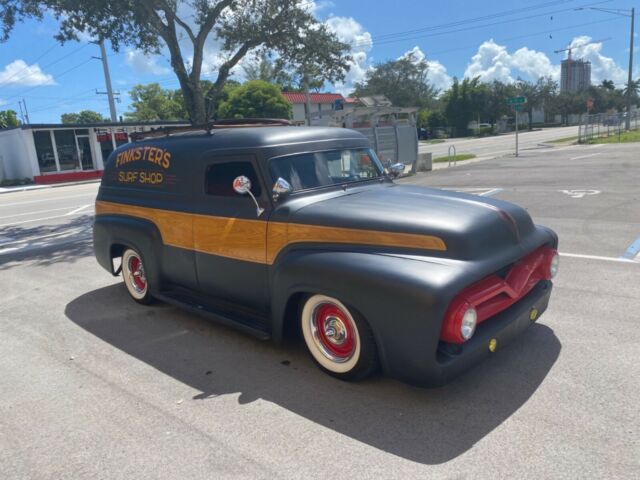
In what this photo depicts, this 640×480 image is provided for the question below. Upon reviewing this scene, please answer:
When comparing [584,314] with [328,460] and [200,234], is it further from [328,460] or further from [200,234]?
[200,234]

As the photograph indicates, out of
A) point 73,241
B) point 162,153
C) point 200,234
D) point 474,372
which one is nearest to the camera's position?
point 474,372

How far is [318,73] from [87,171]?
20898 millimetres

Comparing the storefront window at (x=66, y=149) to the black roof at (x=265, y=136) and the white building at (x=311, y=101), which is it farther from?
the white building at (x=311, y=101)

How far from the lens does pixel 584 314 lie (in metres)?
4.77

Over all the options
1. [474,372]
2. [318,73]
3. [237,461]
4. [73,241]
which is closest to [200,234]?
[237,461]

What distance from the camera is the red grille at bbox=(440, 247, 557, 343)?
10.3 feet

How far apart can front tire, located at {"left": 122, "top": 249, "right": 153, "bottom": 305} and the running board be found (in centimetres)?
53

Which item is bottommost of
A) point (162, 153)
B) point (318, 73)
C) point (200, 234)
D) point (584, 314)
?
point (584, 314)

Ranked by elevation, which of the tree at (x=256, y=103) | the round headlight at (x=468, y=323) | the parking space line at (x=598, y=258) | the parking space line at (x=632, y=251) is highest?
the tree at (x=256, y=103)

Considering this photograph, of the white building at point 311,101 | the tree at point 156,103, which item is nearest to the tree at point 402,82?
the white building at point 311,101

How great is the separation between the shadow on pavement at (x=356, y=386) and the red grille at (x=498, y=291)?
20.8 inches

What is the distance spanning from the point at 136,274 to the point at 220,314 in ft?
6.01

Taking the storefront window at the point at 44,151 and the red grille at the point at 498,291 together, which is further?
the storefront window at the point at 44,151

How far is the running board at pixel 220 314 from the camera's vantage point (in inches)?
164
